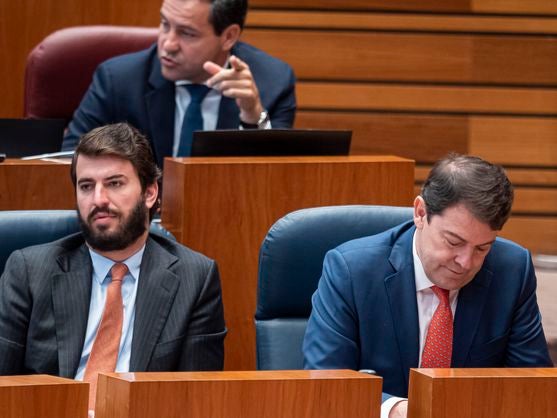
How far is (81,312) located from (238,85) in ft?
3.38

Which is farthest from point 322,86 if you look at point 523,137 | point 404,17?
point 523,137

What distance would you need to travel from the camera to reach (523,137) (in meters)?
4.78

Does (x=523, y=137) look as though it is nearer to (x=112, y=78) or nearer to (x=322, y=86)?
(x=322, y=86)

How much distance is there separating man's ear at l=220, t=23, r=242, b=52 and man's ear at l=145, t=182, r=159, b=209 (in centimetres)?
110

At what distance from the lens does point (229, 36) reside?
11.4ft

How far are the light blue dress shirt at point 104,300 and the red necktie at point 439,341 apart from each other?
570 mm

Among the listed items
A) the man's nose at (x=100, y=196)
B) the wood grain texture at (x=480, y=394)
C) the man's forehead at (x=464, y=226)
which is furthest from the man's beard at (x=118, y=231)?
the wood grain texture at (x=480, y=394)

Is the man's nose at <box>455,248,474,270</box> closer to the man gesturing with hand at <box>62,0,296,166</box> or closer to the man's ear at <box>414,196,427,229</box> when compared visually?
the man's ear at <box>414,196,427,229</box>

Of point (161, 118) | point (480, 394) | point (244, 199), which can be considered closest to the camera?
point (480, 394)

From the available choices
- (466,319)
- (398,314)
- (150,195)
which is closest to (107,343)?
(150,195)

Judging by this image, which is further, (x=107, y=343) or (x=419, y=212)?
(x=107, y=343)

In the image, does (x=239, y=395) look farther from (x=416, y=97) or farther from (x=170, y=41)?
(x=416, y=97)

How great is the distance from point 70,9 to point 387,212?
7.58 ft

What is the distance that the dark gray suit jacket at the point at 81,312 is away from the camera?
221 cm
